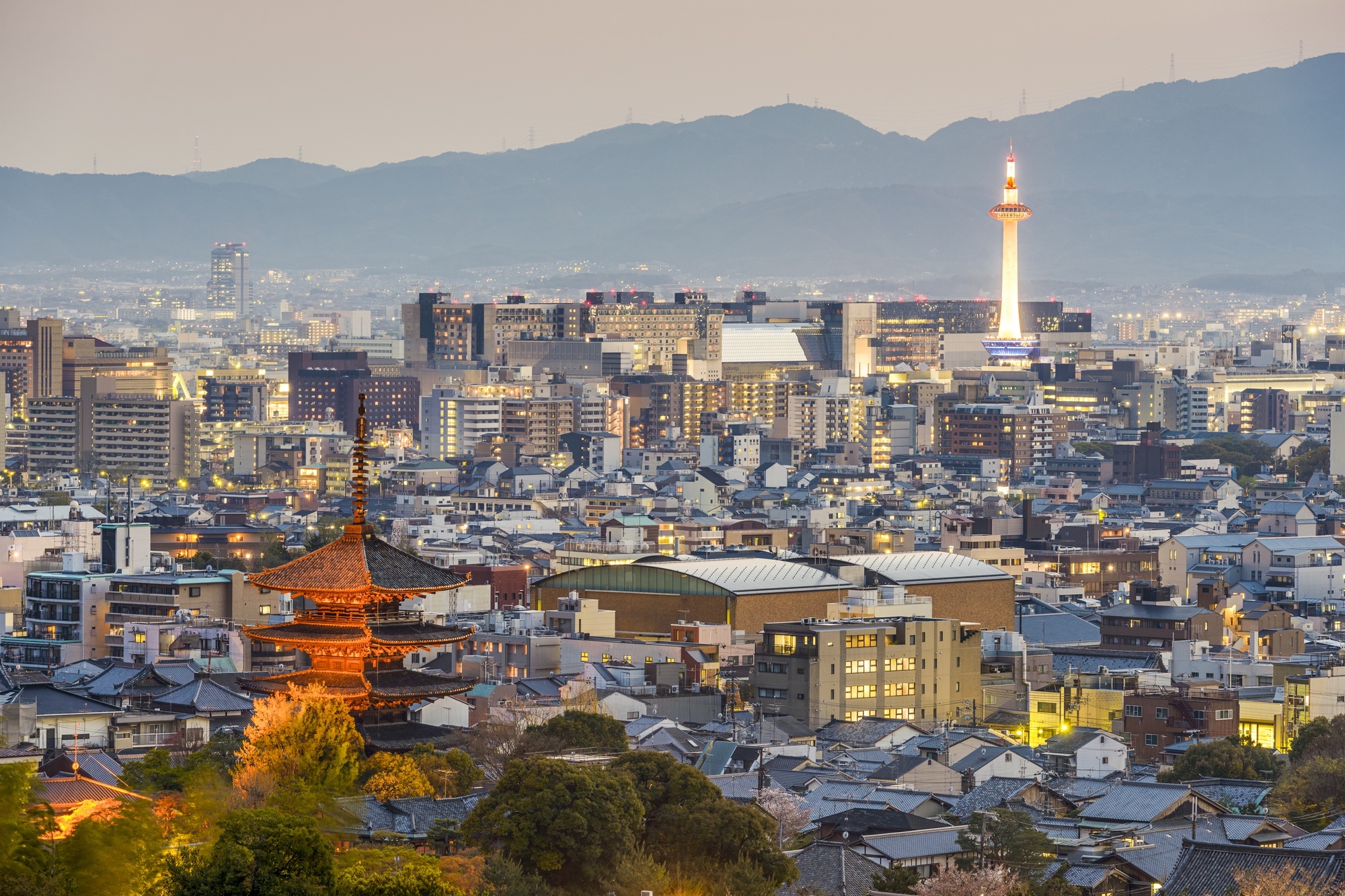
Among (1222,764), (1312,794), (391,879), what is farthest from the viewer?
(1222,764)

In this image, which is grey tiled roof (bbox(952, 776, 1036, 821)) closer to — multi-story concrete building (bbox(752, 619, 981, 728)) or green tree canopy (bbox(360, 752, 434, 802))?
green tree canopy (bbox(360, 752, 434, 802))

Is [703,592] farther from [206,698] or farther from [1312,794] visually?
[1312,794]

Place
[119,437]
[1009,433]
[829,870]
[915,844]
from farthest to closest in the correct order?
[1009,433], [119,437], [915,844], [829,870]

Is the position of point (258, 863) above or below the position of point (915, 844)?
above

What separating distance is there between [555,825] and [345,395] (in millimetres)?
143406

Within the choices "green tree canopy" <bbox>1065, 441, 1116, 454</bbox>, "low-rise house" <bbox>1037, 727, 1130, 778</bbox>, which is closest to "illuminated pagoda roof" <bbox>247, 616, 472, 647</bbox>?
"low-rise house" <bbox>1037, 727, 1130, 778</bbox>

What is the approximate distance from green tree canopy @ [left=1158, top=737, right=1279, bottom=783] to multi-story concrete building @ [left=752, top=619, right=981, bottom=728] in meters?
9.18

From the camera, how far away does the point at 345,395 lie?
6599 inches

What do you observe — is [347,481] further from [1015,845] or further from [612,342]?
[1015,845]

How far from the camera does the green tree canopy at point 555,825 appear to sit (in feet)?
84.7

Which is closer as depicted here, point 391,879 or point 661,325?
point 391,879

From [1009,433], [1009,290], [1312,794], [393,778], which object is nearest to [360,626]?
[393,778]

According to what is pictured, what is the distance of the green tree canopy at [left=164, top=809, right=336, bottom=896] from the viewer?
64.2 feet

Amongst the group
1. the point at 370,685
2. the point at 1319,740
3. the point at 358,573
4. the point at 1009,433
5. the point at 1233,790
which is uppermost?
the point at 358,573
